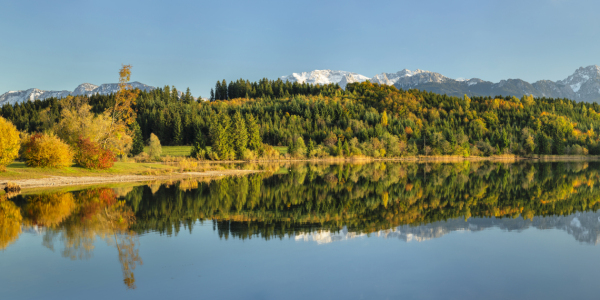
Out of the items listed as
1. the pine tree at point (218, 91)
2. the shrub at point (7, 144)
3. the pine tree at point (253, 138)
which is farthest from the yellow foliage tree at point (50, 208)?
the pine tree at point (218, 91)

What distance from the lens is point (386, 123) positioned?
11950 centimetres

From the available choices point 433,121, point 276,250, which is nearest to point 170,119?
point 433,121

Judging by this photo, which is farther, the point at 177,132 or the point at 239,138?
the point at 177,132

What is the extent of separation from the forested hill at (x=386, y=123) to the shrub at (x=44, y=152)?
4865 centimetres

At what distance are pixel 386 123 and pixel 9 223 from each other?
112898 millimetres

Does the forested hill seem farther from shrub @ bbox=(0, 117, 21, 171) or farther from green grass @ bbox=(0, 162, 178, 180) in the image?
shrub @ bbox=(0, 117, 21, 171)

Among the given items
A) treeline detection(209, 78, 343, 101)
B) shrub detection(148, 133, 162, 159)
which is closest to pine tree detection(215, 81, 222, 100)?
treeline detection(209, 78, 343, 101)

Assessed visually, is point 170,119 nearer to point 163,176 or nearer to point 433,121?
point 163,176

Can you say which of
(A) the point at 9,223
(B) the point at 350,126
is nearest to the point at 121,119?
(A) the point at 9,223

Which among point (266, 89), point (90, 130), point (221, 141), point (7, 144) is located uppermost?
point (266, 89)

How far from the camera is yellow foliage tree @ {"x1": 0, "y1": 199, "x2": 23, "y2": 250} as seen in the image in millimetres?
12250

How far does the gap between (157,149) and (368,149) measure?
5517 cm

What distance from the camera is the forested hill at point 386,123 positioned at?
10344cm

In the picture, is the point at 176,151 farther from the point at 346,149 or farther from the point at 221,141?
the point at 346,149
